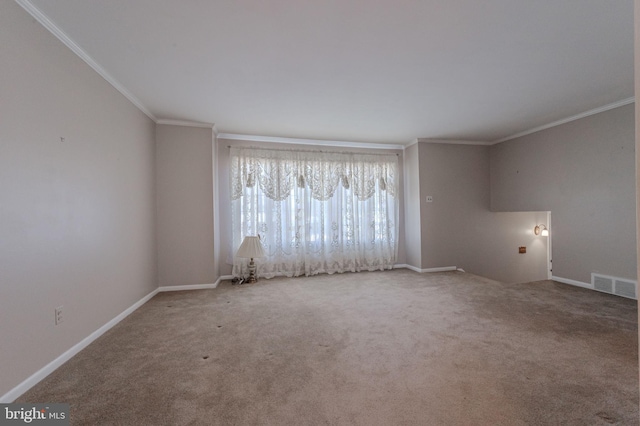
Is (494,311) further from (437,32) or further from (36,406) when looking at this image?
(36,406)

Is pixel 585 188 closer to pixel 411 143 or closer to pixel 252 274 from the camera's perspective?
pixel 411 143

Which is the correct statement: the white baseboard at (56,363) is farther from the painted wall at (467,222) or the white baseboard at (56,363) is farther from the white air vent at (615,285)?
the white air vent at (615,285)

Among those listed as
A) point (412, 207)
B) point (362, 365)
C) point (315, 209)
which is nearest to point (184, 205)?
point (315, 209)

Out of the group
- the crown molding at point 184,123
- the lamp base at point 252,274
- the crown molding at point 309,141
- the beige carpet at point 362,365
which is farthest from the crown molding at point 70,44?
the lamp base at point 252,274

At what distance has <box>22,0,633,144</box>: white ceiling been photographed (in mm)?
1877

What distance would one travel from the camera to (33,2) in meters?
1.78

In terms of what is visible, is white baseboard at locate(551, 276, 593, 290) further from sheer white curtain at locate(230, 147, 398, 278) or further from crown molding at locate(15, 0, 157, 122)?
crown molding at locate(15, 0, 157, 122)

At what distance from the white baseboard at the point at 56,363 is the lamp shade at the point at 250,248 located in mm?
1600

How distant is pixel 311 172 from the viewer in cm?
499

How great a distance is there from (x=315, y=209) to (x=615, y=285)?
4359 millimetres

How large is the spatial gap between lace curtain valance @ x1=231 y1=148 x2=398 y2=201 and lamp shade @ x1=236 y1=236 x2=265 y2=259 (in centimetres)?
81

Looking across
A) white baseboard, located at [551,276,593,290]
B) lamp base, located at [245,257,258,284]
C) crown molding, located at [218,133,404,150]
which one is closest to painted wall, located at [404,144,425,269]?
crown molding, located at [218,133,404,150]

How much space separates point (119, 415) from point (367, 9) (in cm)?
291

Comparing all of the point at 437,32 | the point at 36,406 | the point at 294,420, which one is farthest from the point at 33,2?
the point at 294,420
